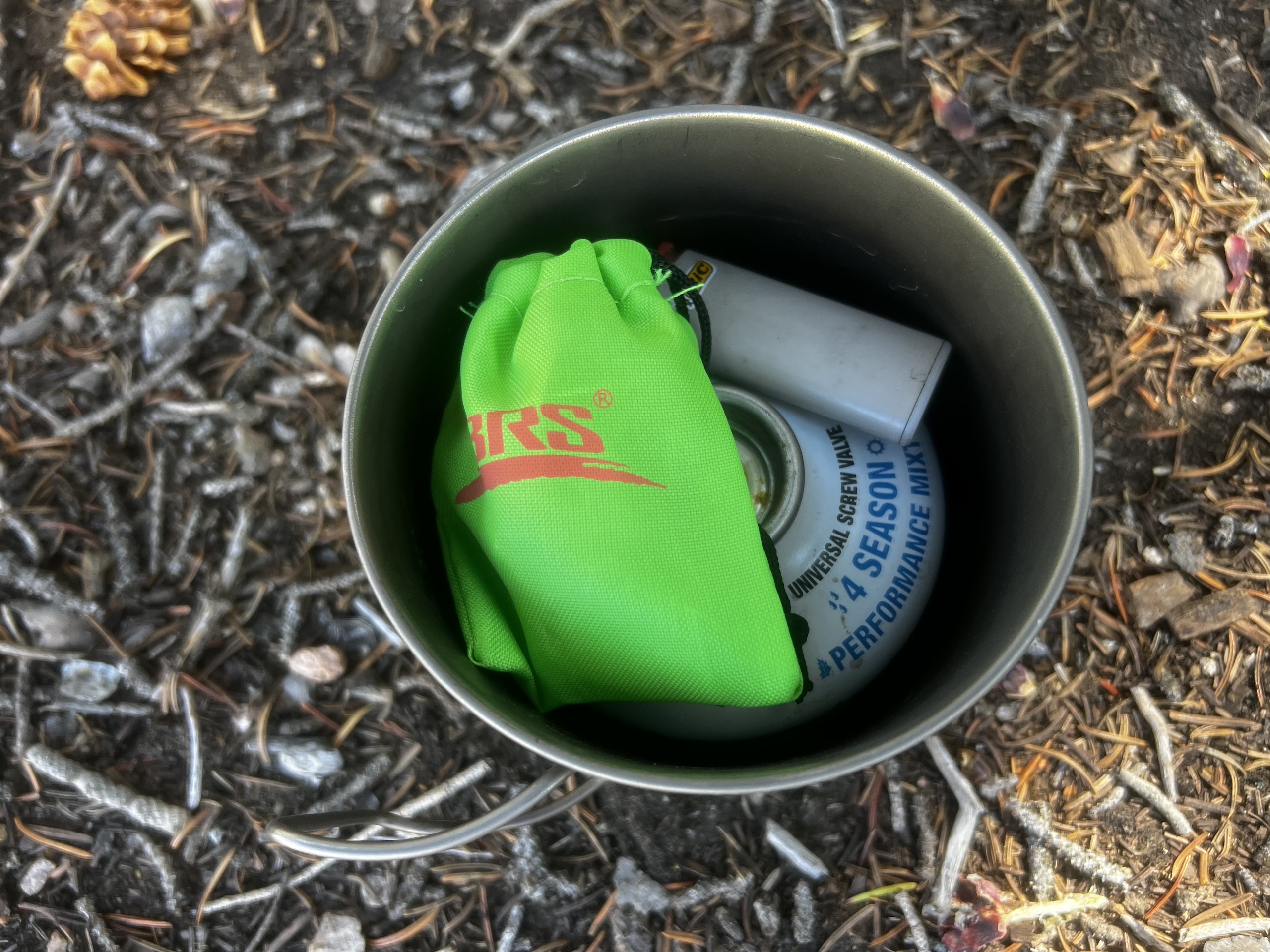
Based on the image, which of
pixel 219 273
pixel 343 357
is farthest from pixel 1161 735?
pixel 219 273

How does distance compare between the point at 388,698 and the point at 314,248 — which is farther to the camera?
the point at 314,248

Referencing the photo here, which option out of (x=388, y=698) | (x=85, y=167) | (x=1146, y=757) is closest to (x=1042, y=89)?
(x=1146, y=757)

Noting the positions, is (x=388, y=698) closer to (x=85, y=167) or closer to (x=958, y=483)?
(x=958, y=483)

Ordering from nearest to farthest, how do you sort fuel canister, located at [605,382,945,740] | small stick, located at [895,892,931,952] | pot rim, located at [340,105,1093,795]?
pot rim, located at [340,105,1093,795], fuel canister, located at [605,382,945,740], small stick, located at [895,892,931,952]

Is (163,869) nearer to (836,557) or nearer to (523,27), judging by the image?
(836,557)

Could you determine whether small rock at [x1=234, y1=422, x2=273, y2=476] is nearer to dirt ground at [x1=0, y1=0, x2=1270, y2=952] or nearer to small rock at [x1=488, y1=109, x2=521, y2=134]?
dirt ground at [x1=0, y1=0, x2=1270, y2=952]

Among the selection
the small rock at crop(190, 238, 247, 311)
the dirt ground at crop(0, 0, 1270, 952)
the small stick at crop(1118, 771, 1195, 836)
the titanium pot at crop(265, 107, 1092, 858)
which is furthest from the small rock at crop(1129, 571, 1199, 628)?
the small rock at crop(190, 238, 247, 311)

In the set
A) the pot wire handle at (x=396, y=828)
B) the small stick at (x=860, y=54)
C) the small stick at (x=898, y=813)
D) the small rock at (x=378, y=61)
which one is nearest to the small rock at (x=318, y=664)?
the pot wire handle at (x=396, y=828)
